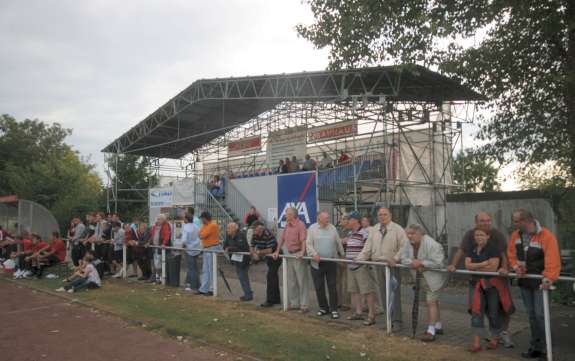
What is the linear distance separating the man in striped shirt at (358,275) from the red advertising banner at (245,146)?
50.2ft

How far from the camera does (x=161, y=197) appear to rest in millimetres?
21922

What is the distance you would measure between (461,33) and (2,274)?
578 inches

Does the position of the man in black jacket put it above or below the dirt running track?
above

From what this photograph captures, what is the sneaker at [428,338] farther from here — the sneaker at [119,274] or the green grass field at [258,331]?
the sneaker at [119,274]

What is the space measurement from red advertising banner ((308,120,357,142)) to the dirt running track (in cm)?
1232

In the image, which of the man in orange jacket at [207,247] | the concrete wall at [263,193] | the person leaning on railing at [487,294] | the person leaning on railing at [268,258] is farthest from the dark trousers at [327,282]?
the concrete wall at [263,193]

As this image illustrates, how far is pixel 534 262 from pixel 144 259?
31.5 feet

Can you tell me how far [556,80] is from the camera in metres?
7.76

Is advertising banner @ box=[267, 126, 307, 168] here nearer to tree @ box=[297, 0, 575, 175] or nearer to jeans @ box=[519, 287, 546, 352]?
tree @ box=[297, 0, 575, 175]

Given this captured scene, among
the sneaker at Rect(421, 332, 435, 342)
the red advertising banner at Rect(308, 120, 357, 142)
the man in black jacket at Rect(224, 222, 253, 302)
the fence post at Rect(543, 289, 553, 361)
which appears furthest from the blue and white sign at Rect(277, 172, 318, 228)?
the fence post at Rect(543, 289, 553, 361)

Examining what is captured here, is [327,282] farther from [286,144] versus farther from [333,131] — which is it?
[286,144]

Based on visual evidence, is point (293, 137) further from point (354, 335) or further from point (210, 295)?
point (354, 335)

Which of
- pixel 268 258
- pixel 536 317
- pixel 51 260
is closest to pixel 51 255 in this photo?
pixel 51 260

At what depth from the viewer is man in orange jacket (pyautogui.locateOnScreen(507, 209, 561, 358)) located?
557cm
